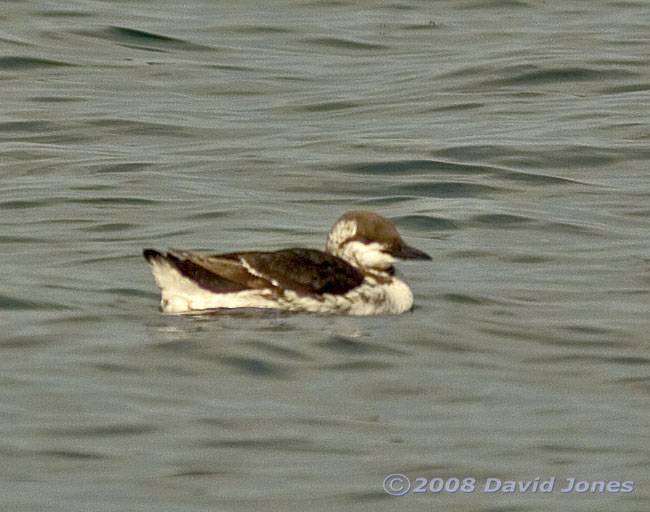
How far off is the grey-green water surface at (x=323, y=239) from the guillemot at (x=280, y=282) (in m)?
0.16

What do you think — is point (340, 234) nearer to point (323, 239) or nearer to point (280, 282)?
point (280, 282)

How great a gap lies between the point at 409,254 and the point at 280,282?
3.37 feet

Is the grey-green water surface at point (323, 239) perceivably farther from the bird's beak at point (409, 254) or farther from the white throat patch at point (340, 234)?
the white throat patch at point (340, 234)

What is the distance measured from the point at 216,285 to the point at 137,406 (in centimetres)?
204

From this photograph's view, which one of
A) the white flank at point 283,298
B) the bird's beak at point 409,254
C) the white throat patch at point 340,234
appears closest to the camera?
the white flank at point 283,298

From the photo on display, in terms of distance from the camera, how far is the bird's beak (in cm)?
1059

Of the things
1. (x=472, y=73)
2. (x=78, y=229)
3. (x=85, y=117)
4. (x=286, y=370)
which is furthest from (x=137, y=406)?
(x=472, y=73)

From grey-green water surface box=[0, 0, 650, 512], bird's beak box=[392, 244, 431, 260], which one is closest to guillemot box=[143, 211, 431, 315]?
bird's beak box=[392, 244, 431, 260]

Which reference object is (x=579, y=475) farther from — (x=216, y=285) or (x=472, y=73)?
(x=472, y=73)

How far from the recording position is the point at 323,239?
40.9 feet

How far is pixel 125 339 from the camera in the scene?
9.30 m

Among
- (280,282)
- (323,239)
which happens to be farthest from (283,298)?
(323,239)

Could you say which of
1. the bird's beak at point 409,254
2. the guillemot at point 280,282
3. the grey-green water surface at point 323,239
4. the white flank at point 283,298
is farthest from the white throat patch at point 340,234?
the grey-green water surface at point 323,239

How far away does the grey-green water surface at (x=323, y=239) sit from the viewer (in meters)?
7.27
